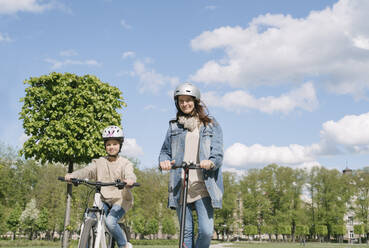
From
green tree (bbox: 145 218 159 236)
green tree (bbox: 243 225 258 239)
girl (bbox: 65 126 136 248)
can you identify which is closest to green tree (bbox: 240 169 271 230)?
green tree (bbox: 243 225 258 239)

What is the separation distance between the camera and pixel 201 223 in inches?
179

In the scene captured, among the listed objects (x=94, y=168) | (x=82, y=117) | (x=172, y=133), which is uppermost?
(x=82, y=117)

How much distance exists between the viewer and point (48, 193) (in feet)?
168

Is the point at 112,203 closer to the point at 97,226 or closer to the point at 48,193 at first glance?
the point at 97,226

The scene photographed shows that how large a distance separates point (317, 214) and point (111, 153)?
56.0m

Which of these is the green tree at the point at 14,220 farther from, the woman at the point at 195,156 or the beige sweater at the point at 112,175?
the woman at the point at 195,156

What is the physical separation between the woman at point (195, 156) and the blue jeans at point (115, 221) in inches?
46.3

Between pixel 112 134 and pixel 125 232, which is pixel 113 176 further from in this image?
pixel 125 232

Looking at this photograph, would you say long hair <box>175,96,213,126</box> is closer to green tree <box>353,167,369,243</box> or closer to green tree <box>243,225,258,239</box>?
green tree <box>243,225,258,239</box>

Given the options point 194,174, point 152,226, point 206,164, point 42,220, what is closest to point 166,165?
point 194,174

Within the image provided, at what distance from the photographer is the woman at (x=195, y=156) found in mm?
4516

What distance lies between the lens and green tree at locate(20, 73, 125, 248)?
51.5 feet

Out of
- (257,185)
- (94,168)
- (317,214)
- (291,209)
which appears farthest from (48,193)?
(94,168)

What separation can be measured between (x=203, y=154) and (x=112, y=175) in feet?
5.64
